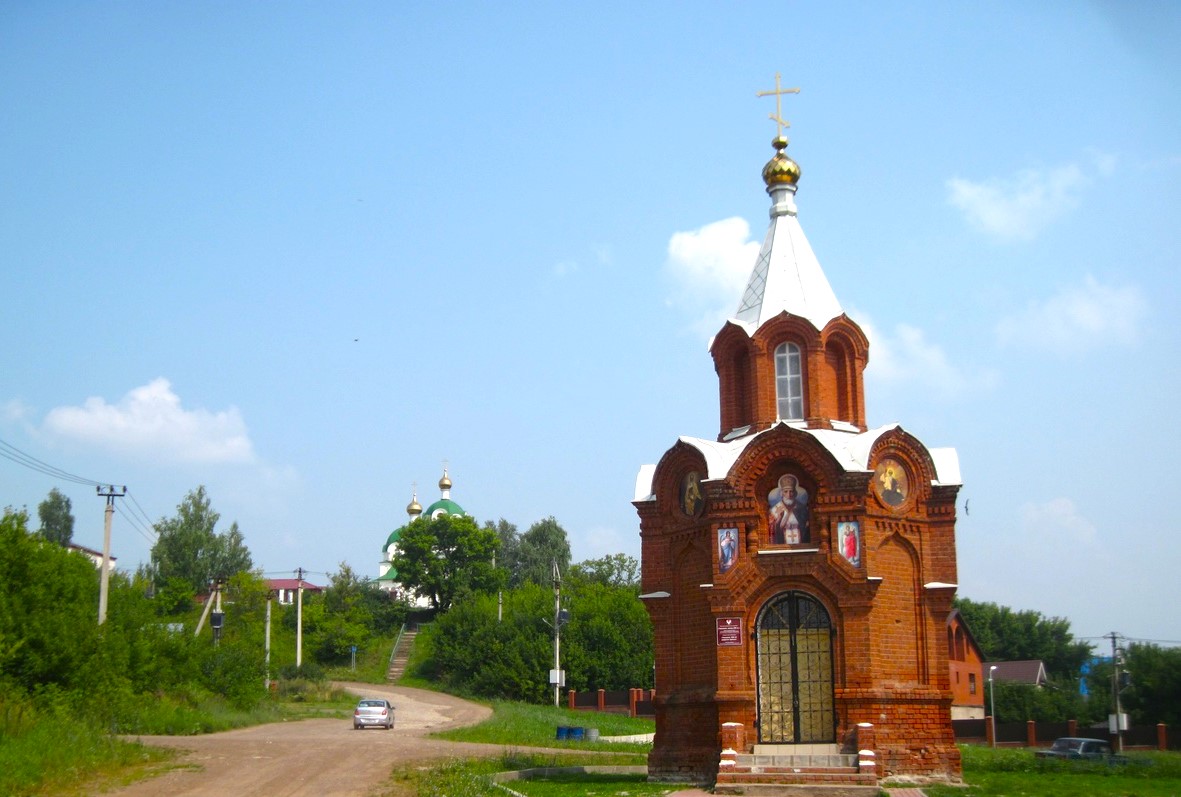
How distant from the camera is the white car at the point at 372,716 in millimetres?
35312

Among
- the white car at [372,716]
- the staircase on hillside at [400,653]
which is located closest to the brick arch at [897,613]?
the white car at [372,716]

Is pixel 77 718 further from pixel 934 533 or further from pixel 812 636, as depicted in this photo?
pixel 934 533

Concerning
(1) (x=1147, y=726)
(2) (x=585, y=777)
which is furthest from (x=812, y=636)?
(1) (x=1147, y=726)

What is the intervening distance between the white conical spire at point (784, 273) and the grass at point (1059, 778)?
28.0 ft

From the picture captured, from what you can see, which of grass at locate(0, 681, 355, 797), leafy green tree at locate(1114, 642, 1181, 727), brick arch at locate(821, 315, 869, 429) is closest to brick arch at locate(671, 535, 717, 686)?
brick arch at locate(821, 315, 869, 429)

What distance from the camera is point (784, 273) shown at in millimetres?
22891

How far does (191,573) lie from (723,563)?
55920mm

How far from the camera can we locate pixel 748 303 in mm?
23062

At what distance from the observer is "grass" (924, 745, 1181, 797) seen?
58.9 ft

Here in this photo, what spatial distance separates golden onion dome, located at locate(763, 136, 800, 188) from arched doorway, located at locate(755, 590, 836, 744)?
8565mm

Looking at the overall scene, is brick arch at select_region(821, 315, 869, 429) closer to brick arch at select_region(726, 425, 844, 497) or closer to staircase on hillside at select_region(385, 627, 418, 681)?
brick arch at select_region(726, 425, 844, 497)

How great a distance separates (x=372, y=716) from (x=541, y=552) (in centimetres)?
4581

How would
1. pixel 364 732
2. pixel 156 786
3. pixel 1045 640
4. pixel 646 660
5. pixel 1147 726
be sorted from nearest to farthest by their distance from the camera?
pixel 156 786 → pixel 364 732 → pixel 1147 726 → pixel 646 660 → pixel 1045 640

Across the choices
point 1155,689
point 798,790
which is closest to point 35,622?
point 798,790
